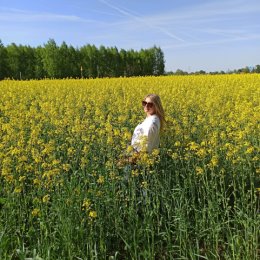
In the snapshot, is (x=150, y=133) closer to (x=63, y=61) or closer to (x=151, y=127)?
(x=151, y=127)

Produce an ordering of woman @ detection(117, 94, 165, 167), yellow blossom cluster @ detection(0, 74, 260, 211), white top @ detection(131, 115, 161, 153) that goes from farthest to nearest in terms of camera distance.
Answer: white top @ detection(131, 115, 161, 153), woman @ detection(117, 94, 165, 167), yellow blossom cluster @ detection(0, 74, 260, 211)

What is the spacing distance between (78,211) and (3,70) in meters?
33.7

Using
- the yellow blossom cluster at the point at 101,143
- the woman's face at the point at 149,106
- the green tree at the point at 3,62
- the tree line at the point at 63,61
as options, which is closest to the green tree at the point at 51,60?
the tree line at the point at 63,61

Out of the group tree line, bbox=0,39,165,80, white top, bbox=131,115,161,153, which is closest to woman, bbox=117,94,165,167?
white top, bbox=131,115,161,153

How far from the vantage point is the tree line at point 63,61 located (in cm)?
3528

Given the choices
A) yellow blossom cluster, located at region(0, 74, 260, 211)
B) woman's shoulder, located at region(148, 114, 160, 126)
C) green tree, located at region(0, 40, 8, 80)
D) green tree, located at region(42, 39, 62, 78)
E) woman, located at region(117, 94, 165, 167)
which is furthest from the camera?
green tree, located at region(42, 39, 62, 78)

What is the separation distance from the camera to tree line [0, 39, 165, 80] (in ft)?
116

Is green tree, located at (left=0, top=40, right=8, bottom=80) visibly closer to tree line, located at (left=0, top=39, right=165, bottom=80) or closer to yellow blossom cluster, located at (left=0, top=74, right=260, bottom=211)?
tree line, located at (left=0, top=39, right=165, bottom=80)

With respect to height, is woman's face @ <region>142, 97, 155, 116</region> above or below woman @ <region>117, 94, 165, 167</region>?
above

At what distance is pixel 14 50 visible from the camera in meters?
35.5

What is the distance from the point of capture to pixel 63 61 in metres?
36.2

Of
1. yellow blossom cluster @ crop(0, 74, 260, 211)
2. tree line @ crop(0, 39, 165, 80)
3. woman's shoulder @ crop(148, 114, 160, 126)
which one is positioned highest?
tree line @ crop(0, 39, 165, 80)

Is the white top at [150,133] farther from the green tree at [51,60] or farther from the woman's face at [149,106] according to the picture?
the green tree at [51,60]

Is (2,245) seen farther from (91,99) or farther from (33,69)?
(33,69)
